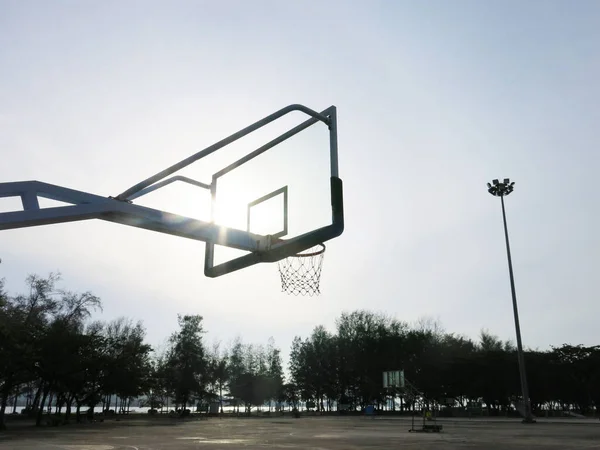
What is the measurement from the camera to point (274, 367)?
355 ft

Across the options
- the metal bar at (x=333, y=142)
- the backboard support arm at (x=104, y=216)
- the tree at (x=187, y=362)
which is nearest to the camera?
the backboard support arm at (x=104, y=216)

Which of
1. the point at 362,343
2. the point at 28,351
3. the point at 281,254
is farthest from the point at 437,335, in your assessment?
the point at 281,254

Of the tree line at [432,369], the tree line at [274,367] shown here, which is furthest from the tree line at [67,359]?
the tree line at [432,369]

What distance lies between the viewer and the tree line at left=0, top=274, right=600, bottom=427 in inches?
1710

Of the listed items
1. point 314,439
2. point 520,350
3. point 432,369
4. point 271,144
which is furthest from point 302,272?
point 432,369

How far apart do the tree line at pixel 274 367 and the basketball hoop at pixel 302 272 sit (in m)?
27.0

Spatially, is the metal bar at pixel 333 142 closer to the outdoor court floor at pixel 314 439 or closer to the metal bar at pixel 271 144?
the metal bar at pixel 271 144

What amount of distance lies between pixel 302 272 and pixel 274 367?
10014cm

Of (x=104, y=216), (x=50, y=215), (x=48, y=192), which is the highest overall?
(x=48, y=192)

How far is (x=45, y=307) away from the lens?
50.8 meters

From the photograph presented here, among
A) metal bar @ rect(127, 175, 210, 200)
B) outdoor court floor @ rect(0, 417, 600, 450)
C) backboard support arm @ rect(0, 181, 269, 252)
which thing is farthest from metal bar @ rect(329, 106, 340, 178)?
outdoor court floor @ rect(0, 417, 600, 450)

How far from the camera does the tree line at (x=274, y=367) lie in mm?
43438

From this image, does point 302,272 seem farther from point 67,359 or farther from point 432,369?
point 432,369

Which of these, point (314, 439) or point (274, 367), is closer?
point (314, 439)
